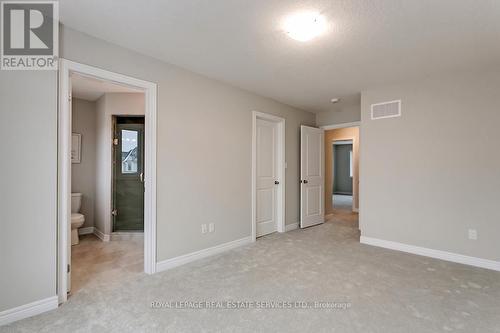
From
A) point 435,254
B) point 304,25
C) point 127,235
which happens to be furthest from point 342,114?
point 127,235

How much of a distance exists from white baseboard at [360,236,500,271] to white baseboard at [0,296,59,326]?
3.96 meters

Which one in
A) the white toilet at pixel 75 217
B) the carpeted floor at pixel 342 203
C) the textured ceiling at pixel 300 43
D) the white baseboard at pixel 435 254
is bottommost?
the carpeted floor at pixel 342 203

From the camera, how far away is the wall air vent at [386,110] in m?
3.69

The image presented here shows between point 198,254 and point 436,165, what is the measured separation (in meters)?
3.42

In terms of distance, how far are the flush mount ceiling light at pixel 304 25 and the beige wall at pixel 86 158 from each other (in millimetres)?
4078

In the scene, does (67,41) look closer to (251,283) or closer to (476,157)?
(251,283)

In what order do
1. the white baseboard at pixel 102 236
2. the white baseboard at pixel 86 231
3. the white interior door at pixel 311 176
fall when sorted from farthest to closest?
the white interior door at pixel 311 176 → the white baseboard at pixel 86 231 → the white baseboard at pixel 102 236

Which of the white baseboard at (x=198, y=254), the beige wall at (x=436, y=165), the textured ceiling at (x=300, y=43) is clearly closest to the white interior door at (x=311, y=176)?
the beige wall at (x=436, y=165)

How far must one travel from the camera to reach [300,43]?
2.46 metres

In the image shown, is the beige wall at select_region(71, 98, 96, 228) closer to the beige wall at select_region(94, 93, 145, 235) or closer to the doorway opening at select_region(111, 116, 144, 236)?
the beige wall at select_region(94, 93, 145, 235)

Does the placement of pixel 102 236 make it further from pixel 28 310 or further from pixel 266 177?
pixel 266 177

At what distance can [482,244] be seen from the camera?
307 centimetres

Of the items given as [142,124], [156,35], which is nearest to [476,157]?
[156,35]

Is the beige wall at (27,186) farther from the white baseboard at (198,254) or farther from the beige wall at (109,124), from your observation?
the beige wall at (109,124)
